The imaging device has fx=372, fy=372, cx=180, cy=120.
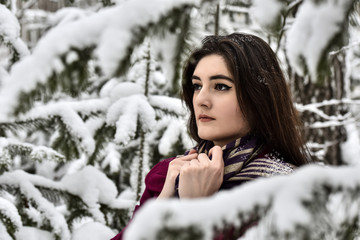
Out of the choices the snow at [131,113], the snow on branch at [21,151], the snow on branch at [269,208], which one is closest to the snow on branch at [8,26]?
the snow on branch at [21,151]

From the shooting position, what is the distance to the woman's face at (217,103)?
1.57 meters

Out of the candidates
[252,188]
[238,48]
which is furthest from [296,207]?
[238,48]

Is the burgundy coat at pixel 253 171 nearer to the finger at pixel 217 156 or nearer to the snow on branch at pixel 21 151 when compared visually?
the finger at pixel 217 156

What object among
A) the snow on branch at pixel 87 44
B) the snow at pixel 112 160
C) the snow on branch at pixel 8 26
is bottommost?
the snow at pixel 112 160

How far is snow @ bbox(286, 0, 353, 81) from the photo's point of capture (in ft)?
2.31

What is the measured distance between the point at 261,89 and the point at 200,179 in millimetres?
498

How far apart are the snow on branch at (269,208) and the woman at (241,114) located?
0.87m

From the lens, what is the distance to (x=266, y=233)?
595mm

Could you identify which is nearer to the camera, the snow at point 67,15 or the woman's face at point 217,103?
the woman's face at point 217,103

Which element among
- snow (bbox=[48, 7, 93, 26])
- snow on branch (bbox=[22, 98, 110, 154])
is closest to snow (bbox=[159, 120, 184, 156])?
snow on branch (bbox=[22, 98, 110, 154])

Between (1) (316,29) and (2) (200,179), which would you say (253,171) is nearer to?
(2) (200,179)

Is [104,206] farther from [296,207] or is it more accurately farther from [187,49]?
[296,207]

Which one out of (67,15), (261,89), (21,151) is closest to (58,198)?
(21,151)

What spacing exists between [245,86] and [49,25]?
8.16 feet
